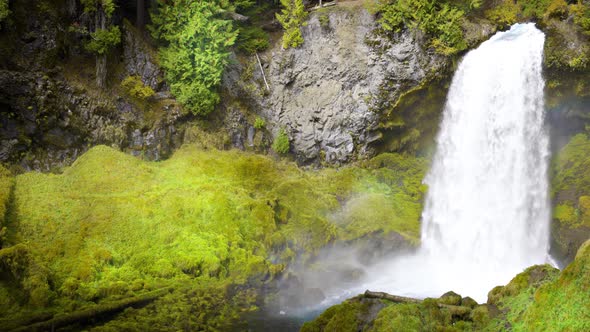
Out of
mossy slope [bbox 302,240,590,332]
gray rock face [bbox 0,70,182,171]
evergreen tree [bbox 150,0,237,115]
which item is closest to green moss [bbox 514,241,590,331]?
mossy slope [bbox 302,240,590,332]

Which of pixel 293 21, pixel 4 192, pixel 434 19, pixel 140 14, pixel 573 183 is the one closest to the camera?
pixel 4 192

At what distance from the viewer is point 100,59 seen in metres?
18.5

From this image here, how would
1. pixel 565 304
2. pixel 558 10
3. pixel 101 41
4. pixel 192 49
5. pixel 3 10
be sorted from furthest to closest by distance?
1. pixel 192 49
2. pixel 558 10
3. pixel 101 41
4. pixel 3 10
5. pixel 565 304

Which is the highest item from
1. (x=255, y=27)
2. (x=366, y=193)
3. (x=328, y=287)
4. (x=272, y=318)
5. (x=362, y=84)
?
(x=255, y=27)

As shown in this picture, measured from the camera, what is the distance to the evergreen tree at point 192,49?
1988cm

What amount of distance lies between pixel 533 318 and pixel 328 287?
8.25 metres

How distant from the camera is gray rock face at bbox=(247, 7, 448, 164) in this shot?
67.8 feet

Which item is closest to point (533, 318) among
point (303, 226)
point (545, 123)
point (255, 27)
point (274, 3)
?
point (303, 226)

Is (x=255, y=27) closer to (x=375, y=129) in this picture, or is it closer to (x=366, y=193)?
(x=375, y=129)

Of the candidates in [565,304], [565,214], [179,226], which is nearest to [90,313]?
[179,226]

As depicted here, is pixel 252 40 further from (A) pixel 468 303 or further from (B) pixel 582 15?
(A) pixel 468 303

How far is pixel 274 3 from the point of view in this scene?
82.6ft

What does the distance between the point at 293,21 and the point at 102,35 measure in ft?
28.9

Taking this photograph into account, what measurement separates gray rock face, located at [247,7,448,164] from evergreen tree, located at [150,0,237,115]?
289 cm
